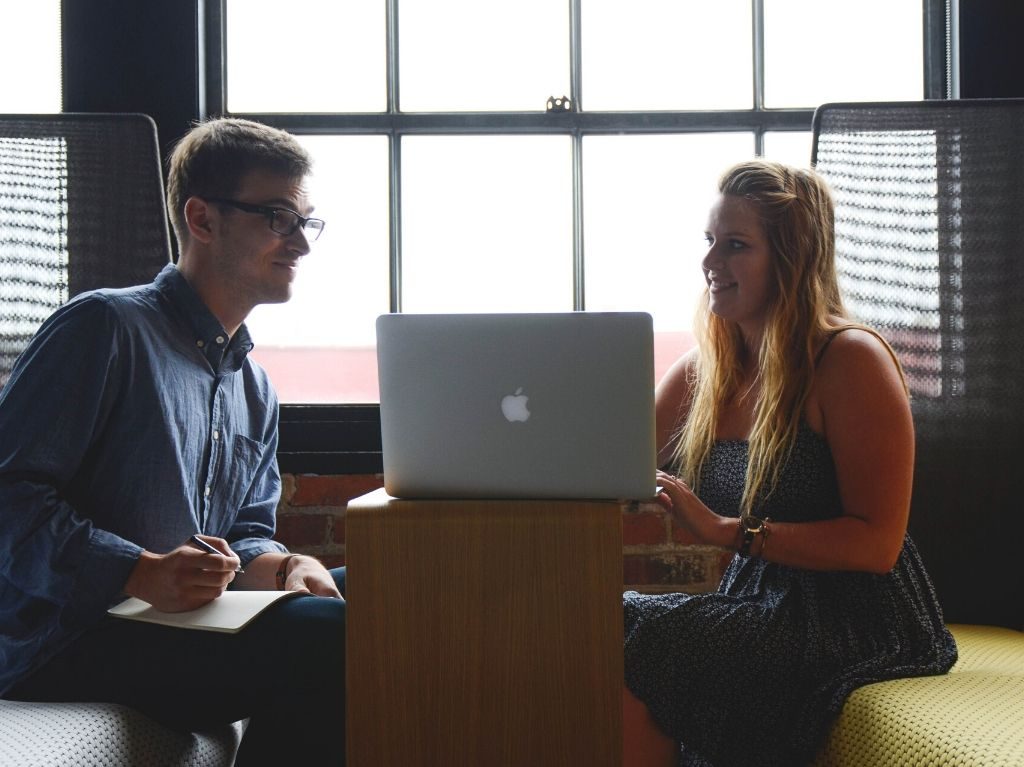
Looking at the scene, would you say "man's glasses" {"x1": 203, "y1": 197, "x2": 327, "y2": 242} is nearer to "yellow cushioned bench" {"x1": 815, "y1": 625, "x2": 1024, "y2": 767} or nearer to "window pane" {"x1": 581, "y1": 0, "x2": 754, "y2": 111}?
"window pane" {"x1": 581, "y1": 0, "x2": 754, "y2": 111}

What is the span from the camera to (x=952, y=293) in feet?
5.86

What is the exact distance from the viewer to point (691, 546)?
204cm

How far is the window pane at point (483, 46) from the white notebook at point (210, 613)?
125 centimetres

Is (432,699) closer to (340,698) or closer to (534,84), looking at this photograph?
(340,698)

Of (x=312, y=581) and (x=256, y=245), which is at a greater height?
(x=256, y=245)

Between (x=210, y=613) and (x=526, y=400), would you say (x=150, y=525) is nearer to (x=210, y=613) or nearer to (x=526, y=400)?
(x=210, y=613)

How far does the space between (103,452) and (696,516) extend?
0.82 metres

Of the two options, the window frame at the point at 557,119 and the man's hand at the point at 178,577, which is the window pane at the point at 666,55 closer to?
the window frame at the point at 557,119

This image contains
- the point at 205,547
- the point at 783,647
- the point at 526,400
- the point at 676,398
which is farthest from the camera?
the point at 676,398

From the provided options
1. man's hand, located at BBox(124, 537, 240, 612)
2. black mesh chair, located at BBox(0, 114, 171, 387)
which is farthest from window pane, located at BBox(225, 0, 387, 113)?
man's hand, located at BBox(124, 537, 240, 612)

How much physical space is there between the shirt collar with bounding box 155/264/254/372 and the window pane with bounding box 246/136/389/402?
64 centimetres

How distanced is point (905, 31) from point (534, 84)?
83 cm

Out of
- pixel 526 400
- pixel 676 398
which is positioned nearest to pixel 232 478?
pixel 526 400

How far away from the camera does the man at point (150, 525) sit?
1155 mm
